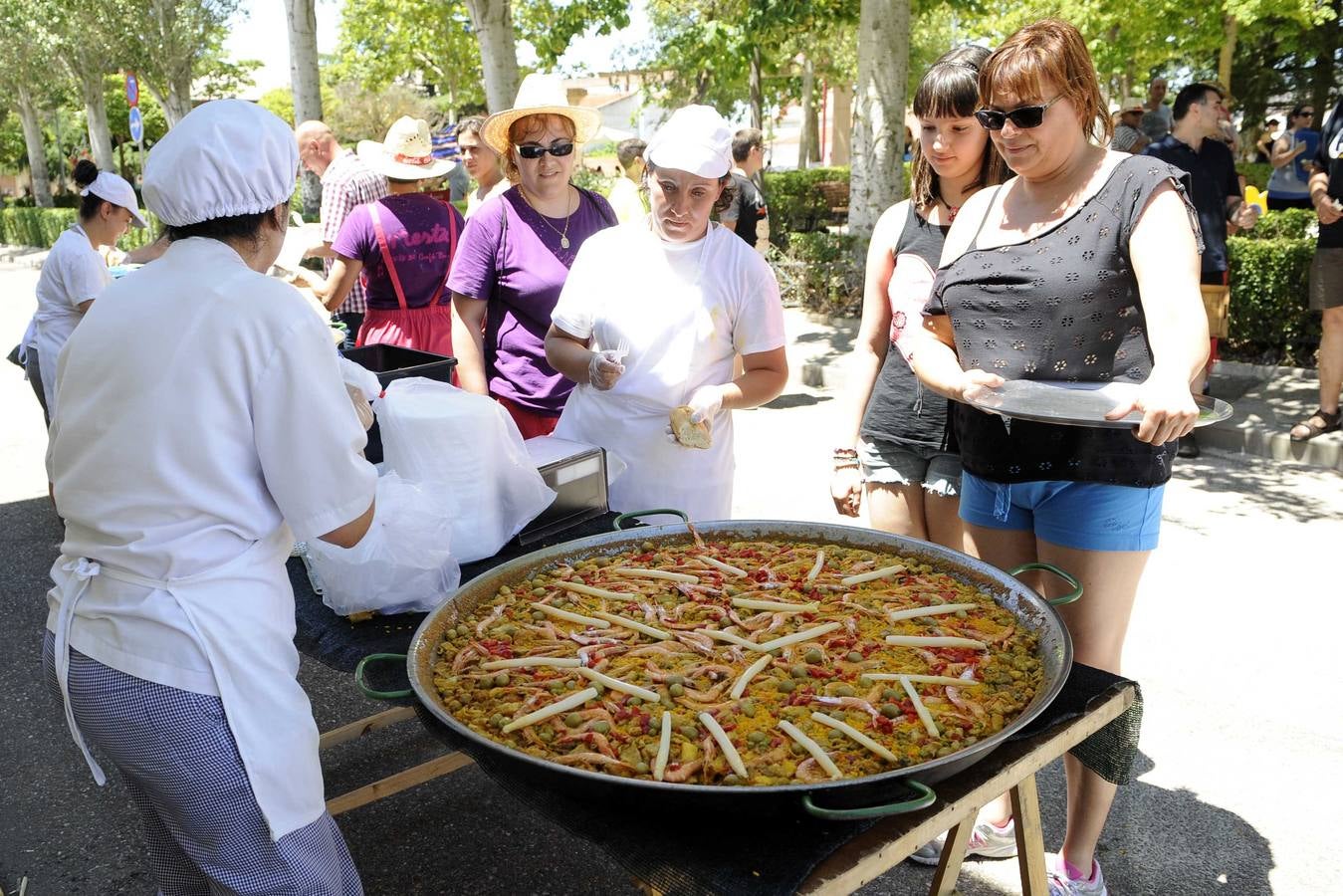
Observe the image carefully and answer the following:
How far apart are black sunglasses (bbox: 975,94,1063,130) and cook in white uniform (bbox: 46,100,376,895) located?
139cm

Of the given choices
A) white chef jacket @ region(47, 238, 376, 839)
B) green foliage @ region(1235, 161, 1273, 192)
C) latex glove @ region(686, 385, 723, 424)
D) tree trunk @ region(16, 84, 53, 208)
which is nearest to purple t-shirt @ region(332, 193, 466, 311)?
latex glove @ region(686, 385, 723, 424)

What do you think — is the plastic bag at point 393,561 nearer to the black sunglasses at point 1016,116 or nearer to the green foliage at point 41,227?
the black sunglasses at point 1016,116

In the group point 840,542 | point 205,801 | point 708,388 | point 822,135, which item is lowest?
point 205,801

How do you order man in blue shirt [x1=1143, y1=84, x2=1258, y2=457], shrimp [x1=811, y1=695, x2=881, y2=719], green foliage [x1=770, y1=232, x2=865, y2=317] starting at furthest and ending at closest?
green foliage [x1=770, y1=232, x2=865, y2=317]
man in blue shirt [x1=1143, y1=84, x2=1258, y2=457]
shrimp [x1=811, y1=695, x2=881, y2=719]

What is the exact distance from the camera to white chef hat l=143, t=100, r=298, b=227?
1.72 metres

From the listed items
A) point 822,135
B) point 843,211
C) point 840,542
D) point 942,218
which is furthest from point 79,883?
point 822,135

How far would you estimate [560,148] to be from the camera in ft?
12.0

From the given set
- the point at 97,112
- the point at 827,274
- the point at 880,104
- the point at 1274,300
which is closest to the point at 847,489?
the point at 1274,300

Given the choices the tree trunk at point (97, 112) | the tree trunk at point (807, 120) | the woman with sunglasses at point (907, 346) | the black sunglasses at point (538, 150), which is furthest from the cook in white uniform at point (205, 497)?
the tree trunk at point (807, 120)

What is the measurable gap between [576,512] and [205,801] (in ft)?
4.40

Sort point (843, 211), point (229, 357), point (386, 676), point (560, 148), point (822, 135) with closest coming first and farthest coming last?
point (229, 357) → point (386, 676) → point (560, 148) → point (843, 211) → point (822, 135)

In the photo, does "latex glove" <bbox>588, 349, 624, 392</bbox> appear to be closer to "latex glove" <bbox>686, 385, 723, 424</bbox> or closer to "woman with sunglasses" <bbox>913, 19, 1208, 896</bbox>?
"latex glove" <bbox>686, 385, 723, 424</bbox>

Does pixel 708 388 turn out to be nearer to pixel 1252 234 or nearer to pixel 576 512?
pixel 576 512

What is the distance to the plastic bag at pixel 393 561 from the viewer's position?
2.27 metres
